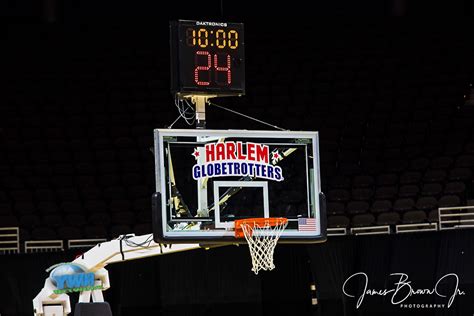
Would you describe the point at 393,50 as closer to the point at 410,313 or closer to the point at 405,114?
the point at 405,114

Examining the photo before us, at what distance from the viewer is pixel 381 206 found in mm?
19359

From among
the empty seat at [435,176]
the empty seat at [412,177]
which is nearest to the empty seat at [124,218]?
the empty seat at [412,177]

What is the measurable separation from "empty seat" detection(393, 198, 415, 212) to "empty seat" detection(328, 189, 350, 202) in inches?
33.7

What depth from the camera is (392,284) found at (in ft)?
57.8

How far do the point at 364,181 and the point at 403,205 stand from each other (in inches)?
37.2

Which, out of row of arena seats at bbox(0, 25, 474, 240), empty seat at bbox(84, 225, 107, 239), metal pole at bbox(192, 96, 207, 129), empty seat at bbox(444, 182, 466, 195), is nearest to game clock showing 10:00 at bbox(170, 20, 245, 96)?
metal pole at bbox(192, 96, 207, 129)

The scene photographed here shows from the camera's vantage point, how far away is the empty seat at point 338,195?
19.6m

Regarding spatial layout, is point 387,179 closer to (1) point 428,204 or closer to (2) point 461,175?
(1) point 428,204

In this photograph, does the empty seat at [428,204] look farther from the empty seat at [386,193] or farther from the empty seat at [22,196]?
the empty seat at [22,196]

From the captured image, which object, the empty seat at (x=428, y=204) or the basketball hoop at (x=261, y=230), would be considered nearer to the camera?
the basketball hoop at (x=261, y=230)

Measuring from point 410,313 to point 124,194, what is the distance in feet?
17.4

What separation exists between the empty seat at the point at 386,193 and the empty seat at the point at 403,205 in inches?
11.9

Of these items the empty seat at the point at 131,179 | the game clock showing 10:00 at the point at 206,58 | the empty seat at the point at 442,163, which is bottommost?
the empty seat at the point at 131,179

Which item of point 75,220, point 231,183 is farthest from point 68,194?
point 231,183
